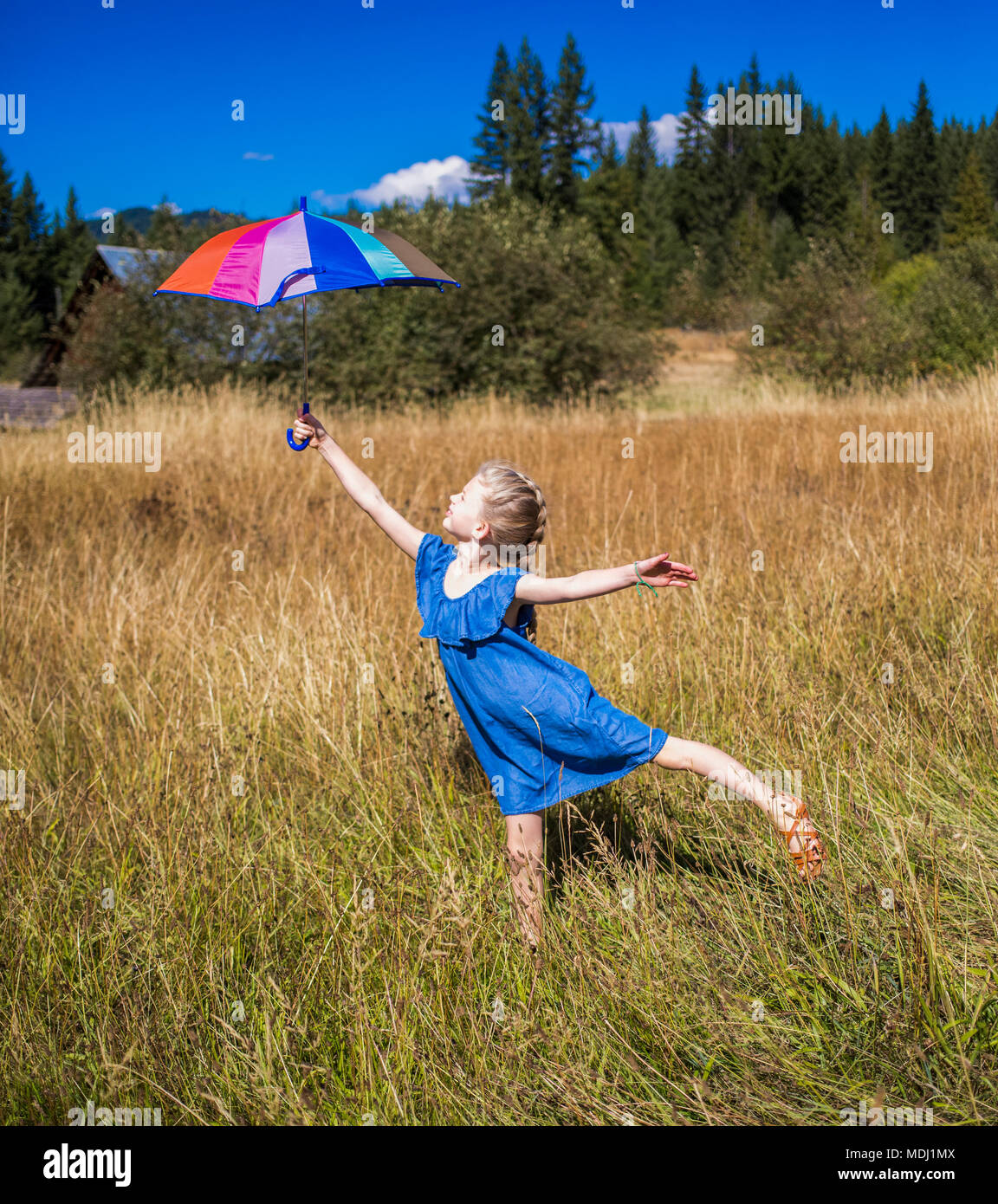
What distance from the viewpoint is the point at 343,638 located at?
3.78 metres

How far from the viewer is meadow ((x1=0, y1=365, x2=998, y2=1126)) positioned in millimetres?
1749

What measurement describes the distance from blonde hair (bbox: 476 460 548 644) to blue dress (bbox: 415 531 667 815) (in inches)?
3.4

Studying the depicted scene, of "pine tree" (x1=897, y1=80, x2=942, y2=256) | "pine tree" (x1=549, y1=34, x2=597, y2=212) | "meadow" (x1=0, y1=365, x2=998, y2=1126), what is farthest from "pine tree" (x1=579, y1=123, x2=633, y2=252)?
"meadow" (x1=0, y1=365, x2=998, y2=1126)

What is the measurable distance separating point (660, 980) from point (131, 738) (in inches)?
91.9

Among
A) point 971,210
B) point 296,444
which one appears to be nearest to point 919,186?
point 971,210

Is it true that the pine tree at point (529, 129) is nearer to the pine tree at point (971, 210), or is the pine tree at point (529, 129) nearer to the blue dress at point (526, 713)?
the pine tree at point (971, 210)

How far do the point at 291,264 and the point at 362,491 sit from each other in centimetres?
62

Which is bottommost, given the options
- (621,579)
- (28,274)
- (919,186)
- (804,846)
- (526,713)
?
(804,846)

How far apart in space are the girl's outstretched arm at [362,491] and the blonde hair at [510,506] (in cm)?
30

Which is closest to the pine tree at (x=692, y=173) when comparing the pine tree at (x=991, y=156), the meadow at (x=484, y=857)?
the pine tree at (x=991, y=156)

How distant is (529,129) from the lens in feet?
171

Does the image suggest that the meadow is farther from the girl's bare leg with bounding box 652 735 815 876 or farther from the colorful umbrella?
the colorful umbrella

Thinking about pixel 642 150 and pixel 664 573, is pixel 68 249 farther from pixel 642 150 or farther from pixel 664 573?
pixel 664 573
